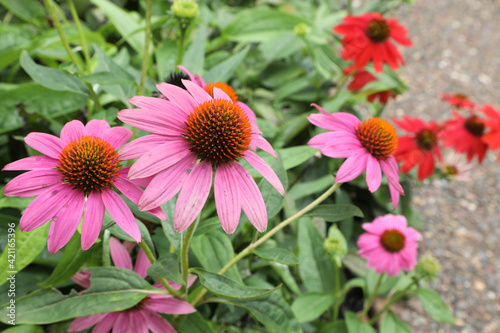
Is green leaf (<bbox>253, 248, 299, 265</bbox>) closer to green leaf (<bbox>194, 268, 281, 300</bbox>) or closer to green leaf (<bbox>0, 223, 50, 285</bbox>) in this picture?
green leaf (<bbox>194, 268, 281, 300</bbox>)

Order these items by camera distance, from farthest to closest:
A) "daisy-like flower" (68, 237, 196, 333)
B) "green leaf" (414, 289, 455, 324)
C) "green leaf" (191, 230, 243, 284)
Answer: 1. "green leaf" (414, 289, 455, 324)
2. "green leaf" (191, 230, 243, 284)
3. "daisy-like flower" (68, 237, 196, 333)

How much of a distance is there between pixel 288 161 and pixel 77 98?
582 mm

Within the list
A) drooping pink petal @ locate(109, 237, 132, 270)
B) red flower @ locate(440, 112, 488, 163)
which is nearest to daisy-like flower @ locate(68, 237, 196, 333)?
drooping pink petal @ locate(109, 237, 132, 270)

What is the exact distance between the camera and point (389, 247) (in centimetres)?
105

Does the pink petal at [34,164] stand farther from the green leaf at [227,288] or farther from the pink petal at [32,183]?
the green leaf at [227,288]

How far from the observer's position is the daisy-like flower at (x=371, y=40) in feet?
4.10

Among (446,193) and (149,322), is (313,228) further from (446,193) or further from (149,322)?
(446,193)

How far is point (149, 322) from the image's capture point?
71cm

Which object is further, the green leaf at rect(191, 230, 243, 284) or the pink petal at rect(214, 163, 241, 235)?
the green leaf at rect(191, 230, 243, 284)

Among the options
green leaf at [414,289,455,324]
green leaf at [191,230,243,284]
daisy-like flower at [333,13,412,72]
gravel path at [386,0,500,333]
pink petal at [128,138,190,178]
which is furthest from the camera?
gravel path at [386,0,500,333]

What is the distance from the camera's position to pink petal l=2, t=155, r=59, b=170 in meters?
0.52

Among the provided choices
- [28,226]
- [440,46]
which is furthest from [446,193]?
[28,226]

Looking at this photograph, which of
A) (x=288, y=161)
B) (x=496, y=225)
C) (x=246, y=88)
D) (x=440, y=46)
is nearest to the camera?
(x=288, y=161)

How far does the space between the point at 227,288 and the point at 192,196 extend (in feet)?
0.59
